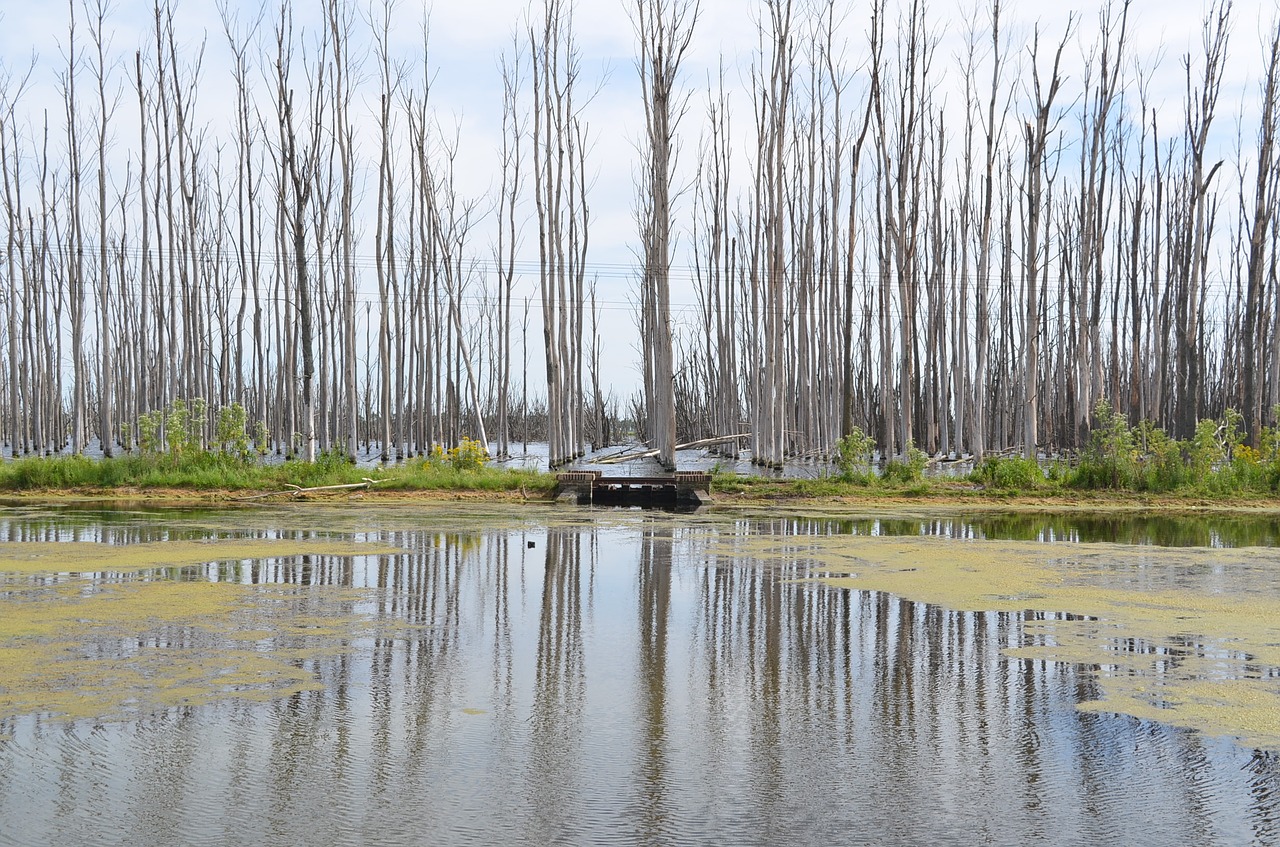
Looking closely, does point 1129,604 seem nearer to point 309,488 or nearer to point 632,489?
point 632,489

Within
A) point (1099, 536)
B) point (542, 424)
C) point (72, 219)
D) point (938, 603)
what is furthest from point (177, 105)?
point (542, 424)

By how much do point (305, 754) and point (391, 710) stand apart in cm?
66

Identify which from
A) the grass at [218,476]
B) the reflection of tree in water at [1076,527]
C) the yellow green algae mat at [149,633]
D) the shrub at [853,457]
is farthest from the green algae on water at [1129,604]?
the grass at [218,476]

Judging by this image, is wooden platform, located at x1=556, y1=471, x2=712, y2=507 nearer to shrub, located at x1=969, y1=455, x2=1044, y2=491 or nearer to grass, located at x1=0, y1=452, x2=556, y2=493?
grass, located at x1=0, y1=452, x2=556, y2=493

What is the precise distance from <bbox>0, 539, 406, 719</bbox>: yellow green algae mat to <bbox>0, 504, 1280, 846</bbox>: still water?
32mm

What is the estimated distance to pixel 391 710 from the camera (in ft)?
16.4

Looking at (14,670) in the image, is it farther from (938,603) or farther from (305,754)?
(938,603)

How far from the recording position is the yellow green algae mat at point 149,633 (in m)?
5.30

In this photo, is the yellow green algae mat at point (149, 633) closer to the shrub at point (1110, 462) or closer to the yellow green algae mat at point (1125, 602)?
the yellow green algae mat at point (1125, 602)

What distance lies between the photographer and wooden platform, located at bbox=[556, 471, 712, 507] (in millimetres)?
18422

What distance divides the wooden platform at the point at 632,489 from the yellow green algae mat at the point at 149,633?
9.04m

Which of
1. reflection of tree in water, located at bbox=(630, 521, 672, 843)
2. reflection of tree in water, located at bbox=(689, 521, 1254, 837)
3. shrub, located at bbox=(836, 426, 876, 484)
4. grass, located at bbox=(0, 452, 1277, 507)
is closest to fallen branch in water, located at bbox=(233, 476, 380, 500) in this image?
grass, located at bbox=(0, 452, 1277, 507)

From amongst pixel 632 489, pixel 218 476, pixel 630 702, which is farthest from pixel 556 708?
pixel 218 476

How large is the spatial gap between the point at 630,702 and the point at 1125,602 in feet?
14.7
